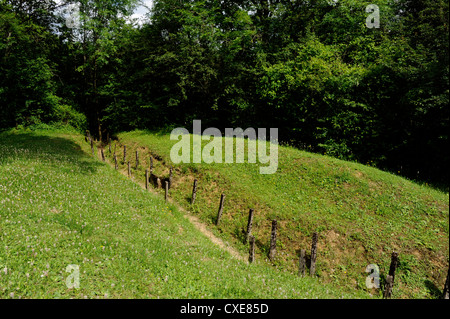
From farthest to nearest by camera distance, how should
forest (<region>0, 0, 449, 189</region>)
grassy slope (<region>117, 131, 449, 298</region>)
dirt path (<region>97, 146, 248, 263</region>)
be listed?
forest (<region>0, 0, 449, 189</region>) → dirt path (<region>97, 146, 248, 263</region>) → grassy slope (<region>117, 131, 449, 298</region>)

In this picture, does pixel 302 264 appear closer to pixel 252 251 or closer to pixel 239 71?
pixel 252 251

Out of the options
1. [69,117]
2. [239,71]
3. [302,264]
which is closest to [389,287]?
[302,264]

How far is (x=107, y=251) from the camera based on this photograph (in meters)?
8.12

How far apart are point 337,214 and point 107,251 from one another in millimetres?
12004

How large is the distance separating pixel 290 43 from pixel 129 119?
23822 mm

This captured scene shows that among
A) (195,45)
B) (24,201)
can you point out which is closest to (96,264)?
(24,201)

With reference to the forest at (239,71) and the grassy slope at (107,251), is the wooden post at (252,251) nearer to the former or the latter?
the grassy slope at (107,251)

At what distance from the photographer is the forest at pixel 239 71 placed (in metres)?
19.4

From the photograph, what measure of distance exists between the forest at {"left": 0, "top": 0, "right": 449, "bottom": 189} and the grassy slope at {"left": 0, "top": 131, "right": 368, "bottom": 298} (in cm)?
1274

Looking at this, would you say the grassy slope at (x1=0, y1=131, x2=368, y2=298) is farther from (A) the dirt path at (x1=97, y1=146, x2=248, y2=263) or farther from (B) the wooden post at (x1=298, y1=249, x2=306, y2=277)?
(A) the dirt path at (x1=97, y1=146, x2=248, y2=263)

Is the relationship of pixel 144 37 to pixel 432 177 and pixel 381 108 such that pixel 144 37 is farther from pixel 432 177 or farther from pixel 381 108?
pixel 432 177

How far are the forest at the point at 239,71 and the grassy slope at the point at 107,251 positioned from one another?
12.7 m

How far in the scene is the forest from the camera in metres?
19.4

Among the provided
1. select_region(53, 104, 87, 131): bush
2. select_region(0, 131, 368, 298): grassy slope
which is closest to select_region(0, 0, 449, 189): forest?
select_region(53, 104, 87, 131): bush
